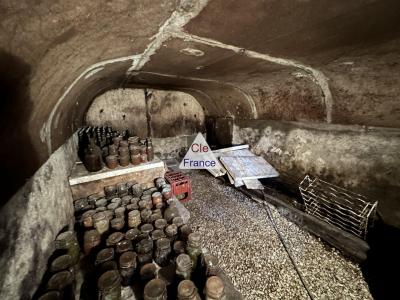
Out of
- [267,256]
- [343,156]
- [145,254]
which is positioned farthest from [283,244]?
[145,254]

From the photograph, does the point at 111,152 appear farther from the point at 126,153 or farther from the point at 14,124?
the point at 14,124

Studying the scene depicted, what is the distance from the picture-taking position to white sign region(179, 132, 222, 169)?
13.2 ft

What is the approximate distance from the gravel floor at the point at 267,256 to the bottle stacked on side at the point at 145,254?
63 cm

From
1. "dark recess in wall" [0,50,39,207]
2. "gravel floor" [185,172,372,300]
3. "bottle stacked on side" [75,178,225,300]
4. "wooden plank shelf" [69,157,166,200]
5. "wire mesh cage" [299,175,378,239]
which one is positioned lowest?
"gravel floor" [185,172,372,300]

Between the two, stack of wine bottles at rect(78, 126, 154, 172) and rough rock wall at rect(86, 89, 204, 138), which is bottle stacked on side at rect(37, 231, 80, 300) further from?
rough rock wall at rect(86, 89, 204, 138)

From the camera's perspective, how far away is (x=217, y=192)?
10.8 ft

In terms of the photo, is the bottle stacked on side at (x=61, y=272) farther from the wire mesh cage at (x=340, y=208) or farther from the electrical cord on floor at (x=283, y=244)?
the wire mesh cage at (x=340, y=208)

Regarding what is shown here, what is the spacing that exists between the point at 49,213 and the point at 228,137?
3.85 meters

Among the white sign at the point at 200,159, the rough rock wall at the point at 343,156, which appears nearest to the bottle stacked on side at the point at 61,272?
the white sign at the point at 200,159

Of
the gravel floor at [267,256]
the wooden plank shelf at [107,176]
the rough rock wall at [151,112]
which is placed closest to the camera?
the gravel floor at [267,256]

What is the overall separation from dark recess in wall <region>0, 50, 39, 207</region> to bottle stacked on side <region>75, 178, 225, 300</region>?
2.58 ft

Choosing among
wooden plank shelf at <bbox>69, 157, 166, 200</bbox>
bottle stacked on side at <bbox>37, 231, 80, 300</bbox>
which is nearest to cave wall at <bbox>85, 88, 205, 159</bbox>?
wooden plank shelf at <bbox>69, 157, 166, 200</bbox>

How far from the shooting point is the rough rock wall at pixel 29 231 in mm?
913

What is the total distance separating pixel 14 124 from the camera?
897 mm
